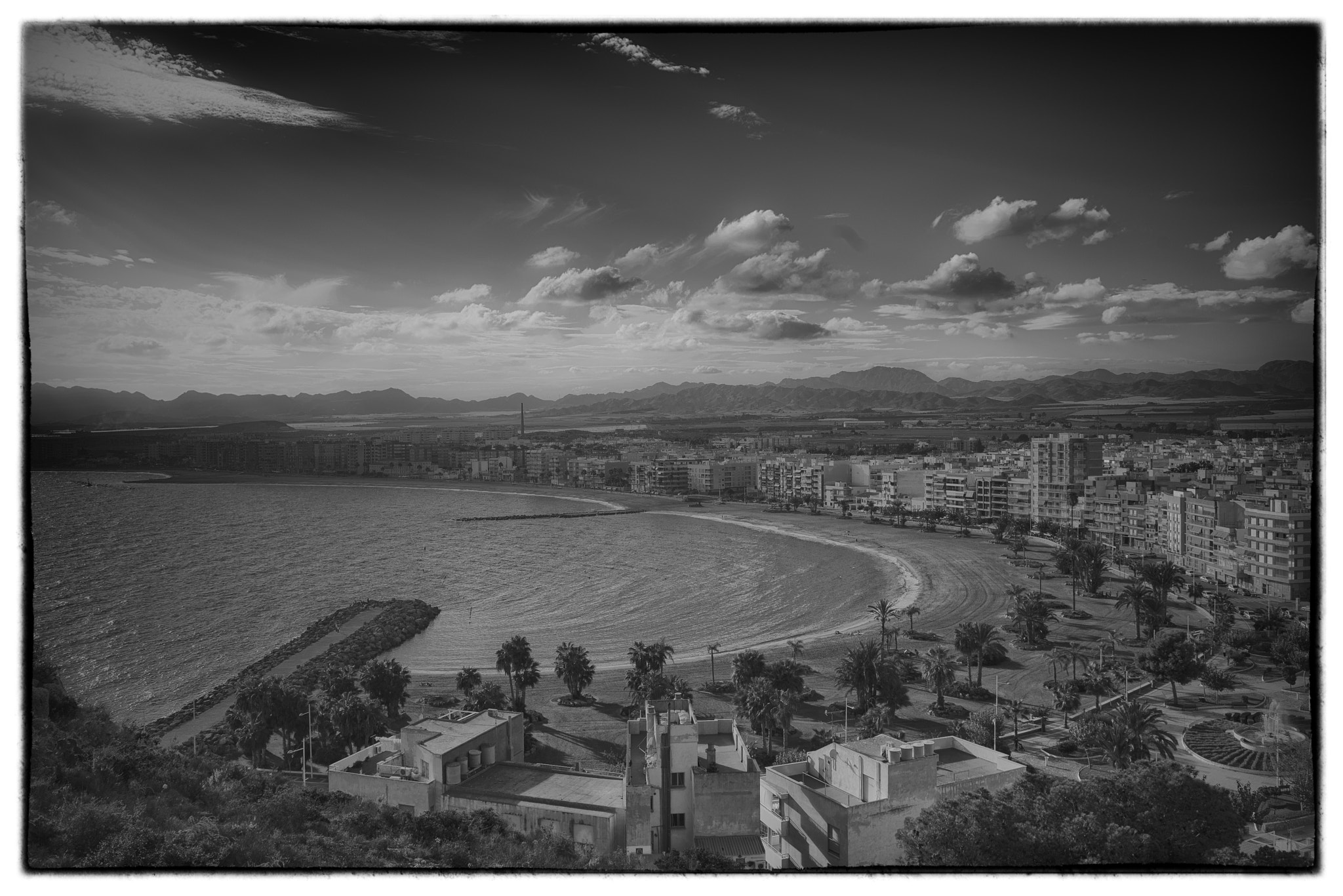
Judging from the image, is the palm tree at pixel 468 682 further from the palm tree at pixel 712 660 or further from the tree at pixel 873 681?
the tree at pixel 873 681

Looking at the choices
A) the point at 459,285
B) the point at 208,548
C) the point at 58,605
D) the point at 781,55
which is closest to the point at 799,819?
the point at 781,55

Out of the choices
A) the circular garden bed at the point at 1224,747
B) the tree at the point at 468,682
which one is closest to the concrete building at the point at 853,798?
the circular garden bed at the point at 1224,747

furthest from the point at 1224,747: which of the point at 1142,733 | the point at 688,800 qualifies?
the point at 688,800

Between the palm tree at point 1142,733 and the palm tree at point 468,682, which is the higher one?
the palm tree at point 1142,733

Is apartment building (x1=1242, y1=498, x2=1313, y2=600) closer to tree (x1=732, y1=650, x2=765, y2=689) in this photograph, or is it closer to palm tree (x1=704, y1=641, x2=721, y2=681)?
tree (x1=732, y1=650, x2=765, y2=689)

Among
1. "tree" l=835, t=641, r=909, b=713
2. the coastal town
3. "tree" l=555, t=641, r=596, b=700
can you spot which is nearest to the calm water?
the coastal town

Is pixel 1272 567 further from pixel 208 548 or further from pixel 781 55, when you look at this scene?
pixel 208 548
